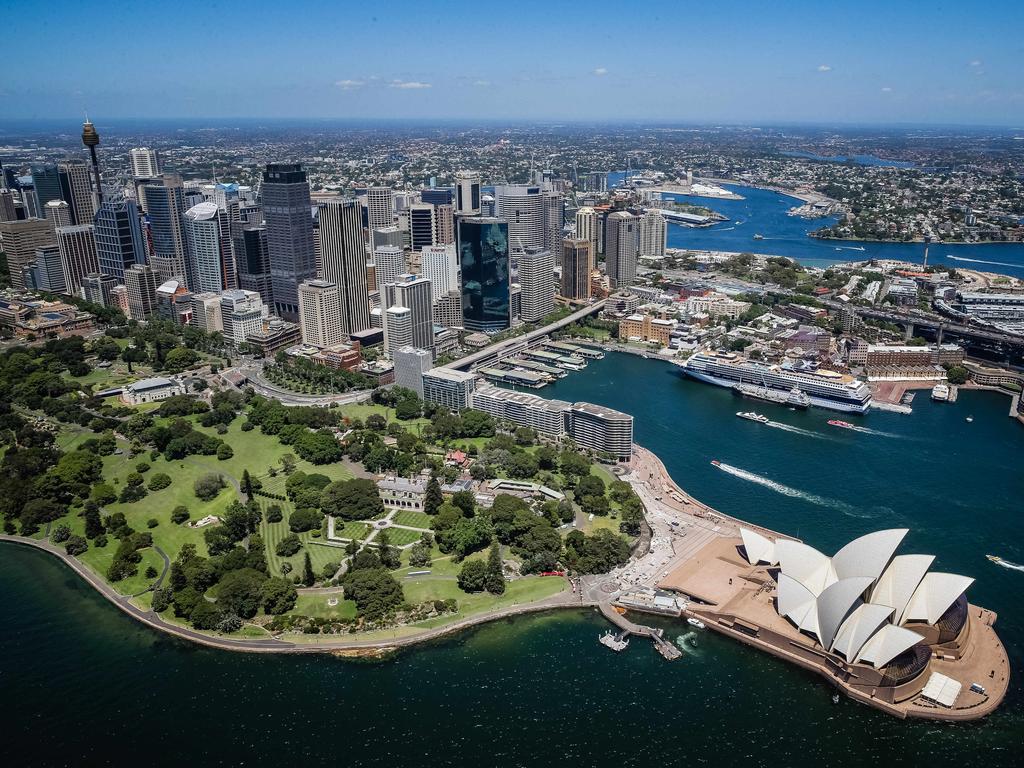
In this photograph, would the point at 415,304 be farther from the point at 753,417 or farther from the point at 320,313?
the point at 753,417

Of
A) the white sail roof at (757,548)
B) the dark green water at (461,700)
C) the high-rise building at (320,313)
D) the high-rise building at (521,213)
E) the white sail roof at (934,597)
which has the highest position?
the high-rise building at (521,213)

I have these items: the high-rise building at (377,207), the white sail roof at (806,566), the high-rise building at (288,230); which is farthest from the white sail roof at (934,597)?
the high-rise building at (377,207)

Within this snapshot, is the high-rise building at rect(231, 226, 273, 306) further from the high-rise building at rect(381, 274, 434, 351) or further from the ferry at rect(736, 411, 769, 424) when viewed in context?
the ferry at rect(736, 411, 769, 424)

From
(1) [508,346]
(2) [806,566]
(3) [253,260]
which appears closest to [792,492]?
(2) [806,566]

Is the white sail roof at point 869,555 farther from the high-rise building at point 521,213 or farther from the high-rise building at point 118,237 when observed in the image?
the high-rise building at point 118,237

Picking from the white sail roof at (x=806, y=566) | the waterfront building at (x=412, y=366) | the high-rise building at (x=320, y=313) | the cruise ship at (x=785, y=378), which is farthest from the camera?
the high-rise building at (x=320, y=313)

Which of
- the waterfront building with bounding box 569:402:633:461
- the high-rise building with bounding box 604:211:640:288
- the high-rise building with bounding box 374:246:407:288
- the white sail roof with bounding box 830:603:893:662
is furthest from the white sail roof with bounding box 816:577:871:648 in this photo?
the high-rise building with bounding box 604:211:640:288
